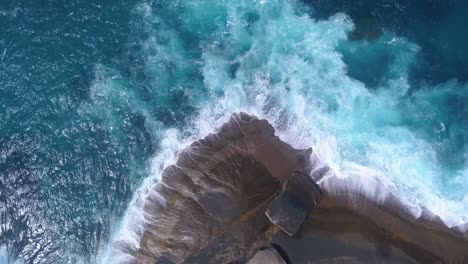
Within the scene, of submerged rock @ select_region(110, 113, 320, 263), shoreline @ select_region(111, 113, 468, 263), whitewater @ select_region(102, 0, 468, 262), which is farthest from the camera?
whitewater @ select_region(102, 0, 468, 262)

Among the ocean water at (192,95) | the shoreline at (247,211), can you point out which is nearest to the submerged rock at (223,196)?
the shoreline at (247,211)

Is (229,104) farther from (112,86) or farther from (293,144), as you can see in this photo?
(112,86)

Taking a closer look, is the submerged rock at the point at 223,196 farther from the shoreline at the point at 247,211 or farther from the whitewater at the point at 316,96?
the whitewater at the point at 316,96

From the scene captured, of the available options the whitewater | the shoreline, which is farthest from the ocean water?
the shoreline

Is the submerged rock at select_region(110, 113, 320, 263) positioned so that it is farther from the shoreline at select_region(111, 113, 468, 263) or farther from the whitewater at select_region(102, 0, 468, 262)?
the whitewater at select_region(102, 0, 468, 262)

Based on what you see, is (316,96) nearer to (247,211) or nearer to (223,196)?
(247,211)

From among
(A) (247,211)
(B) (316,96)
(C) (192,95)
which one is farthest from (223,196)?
(B) (316,96)

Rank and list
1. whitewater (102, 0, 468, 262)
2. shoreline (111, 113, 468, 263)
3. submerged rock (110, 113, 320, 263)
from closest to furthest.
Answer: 1. shoreline (111, 113, 468, 263)
2. submerged rock (110, 113, 320, 263)
3. whitewater (102, 0, 468, 262)

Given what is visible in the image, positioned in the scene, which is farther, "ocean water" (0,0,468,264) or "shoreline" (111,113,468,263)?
"ocean water" (0,0,468,264)
